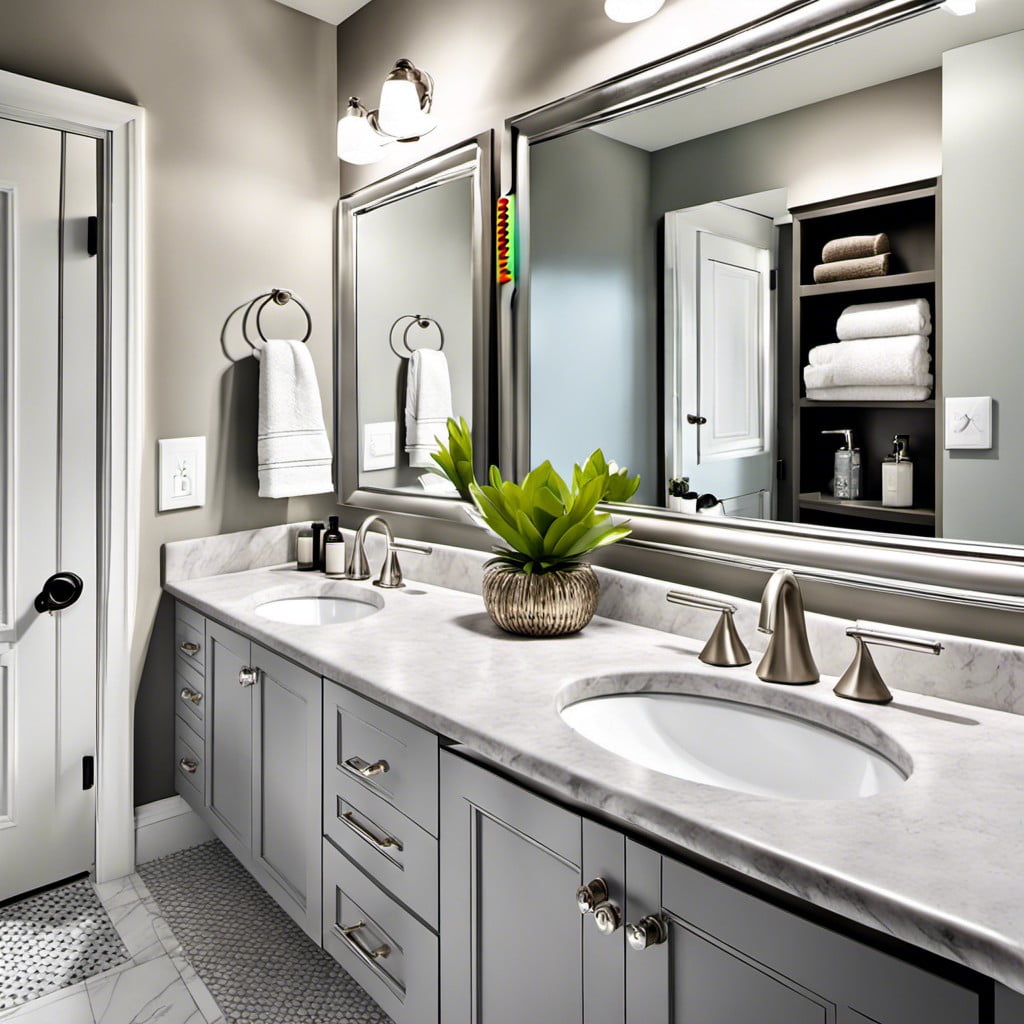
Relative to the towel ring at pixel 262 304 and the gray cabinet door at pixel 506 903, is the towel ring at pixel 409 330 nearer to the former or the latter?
the towel ring at pixel 262 304

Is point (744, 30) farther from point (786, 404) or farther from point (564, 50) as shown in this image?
point (786, 404)

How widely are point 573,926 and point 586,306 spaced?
118 centimetres

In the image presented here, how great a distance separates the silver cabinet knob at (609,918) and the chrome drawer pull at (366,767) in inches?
19.5

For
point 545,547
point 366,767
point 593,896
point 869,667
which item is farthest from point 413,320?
point 593,896

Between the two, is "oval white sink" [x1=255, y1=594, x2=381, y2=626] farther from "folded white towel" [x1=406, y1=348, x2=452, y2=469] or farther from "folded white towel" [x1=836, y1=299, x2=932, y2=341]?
"folded white towel" [x1=836, y1=299, x2=932, y2=341]

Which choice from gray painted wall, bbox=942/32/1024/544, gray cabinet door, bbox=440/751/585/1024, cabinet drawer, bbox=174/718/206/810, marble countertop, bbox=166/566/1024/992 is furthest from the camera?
cabinet drawer, bbox=174/718/206/810

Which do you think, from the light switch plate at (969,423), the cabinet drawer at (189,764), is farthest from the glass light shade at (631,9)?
the cabinet drawer at (189,764)

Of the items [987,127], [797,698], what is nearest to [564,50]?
[987,127]

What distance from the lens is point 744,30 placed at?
1396 millimetres

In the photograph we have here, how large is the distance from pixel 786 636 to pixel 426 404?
120 cm

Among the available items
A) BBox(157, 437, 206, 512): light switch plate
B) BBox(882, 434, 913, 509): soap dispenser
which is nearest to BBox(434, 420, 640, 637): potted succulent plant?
BBox(882, 434, 913, 509): soap dispenser

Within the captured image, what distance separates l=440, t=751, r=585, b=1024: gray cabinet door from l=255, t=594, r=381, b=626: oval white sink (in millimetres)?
961

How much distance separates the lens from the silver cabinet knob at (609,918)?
0.91 metres

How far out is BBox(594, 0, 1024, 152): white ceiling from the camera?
1132 millimetres
